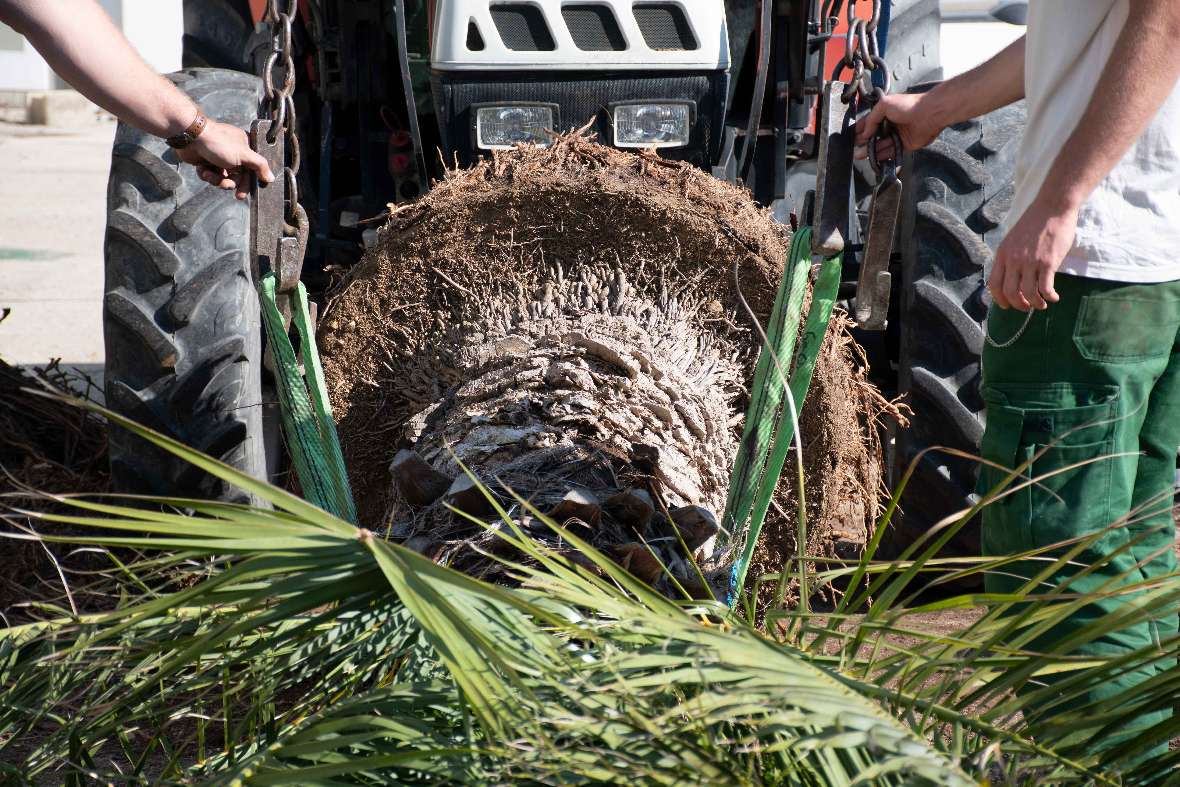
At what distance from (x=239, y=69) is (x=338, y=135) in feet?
1.51

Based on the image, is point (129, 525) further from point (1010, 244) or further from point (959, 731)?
point (1010, 244)

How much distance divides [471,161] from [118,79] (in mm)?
1316

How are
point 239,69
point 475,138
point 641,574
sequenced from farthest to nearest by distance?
point 239,69 → point 475,138 → point 641,574

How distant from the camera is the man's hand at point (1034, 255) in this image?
2.07m

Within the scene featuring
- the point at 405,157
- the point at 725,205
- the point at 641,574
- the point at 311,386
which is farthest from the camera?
the point at 405,157

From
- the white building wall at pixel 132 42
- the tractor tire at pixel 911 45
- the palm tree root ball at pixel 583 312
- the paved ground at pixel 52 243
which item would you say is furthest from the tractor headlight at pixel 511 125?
the white building wall at pixel 132 42

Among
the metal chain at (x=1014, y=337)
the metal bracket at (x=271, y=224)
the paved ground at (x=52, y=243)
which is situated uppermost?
the metal bracket at (x=271, y=224)

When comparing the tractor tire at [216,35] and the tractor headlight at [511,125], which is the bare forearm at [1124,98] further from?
the tractor tire at [216,35]

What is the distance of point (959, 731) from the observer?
1379 millimetres

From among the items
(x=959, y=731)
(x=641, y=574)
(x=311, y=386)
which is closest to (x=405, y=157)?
(x=311, y=386)

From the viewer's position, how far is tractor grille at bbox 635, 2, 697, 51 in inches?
133

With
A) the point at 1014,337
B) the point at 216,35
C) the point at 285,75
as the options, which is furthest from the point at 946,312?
the point at 216,35

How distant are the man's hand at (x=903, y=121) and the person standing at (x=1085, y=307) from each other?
9.6 inches

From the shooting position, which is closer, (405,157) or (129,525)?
(129,525)
